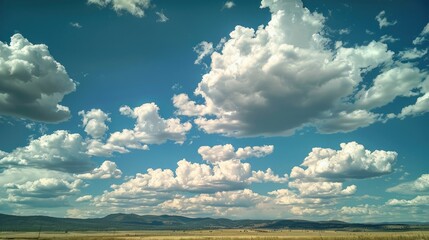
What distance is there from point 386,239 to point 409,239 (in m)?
10.4

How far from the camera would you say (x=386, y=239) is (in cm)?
12231

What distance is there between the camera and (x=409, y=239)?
370 feet

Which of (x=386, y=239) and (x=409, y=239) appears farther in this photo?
(x=386, y=239)
